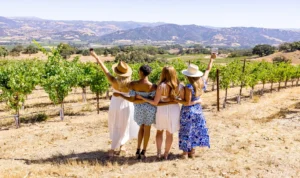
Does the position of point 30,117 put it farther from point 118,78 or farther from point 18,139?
point 118,78

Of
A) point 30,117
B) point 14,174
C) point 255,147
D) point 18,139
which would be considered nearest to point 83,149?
point 14,174

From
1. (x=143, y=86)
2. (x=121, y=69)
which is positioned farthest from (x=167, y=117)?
(x=121, y=69)

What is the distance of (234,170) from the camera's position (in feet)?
18.9

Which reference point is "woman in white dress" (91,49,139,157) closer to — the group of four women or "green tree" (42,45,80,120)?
the group of four women

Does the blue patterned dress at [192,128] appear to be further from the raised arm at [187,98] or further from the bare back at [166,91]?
the bare back at [166,91]

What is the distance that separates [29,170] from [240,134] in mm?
5966

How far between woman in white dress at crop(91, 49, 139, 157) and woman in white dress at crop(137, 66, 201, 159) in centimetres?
55

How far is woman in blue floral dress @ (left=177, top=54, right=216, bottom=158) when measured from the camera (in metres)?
5.70

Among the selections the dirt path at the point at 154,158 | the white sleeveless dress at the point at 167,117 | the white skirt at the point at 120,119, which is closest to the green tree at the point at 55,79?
the dirt path at the point at 154,158

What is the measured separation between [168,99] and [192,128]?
870mm

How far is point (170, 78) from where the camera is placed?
5484 mm

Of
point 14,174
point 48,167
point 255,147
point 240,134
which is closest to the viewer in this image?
point 14,174

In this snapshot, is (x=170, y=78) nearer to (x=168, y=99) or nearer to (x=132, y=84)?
(x=168, y=99)

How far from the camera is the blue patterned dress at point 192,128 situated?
589cm
